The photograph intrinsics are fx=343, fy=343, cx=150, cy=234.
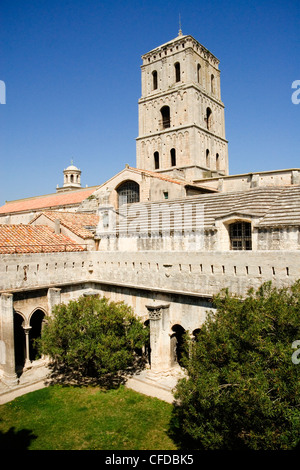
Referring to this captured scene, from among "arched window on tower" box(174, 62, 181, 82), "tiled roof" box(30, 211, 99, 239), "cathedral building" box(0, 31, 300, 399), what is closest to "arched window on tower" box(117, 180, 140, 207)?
"cathedral building" box(0, 31, 300, 399)

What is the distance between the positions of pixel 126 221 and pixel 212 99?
23.7 metres

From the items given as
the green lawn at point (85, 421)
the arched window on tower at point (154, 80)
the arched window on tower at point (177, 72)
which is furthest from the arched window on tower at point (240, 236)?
the arched window on tower at point (154, 80)

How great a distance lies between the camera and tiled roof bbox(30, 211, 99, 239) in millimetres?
20434

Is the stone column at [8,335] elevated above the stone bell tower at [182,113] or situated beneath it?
situated beneath

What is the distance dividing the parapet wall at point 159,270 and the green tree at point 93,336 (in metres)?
2.23

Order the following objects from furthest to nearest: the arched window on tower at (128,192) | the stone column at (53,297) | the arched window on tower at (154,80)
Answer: the arched window on tower at (154,80) < the arched window on tower at (128,192) < the stone column at (53,297)

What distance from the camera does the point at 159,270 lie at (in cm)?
1555

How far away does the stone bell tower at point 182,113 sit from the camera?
34.9 metres

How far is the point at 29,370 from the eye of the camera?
15766 millimetres

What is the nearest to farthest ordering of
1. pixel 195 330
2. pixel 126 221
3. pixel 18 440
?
pixel 18 440, pixel 195 330, pixel 126 221

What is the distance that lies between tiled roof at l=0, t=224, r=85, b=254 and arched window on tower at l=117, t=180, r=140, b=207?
26.7 ft

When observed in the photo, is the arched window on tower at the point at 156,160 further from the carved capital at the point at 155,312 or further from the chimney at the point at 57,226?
the carved capital at the point at 155,312
